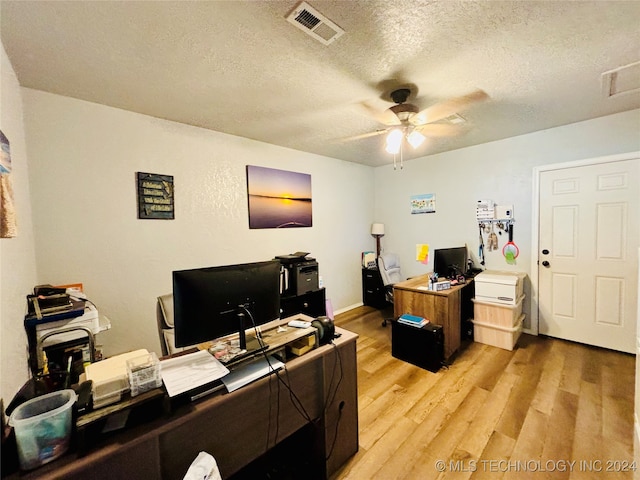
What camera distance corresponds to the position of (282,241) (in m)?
3.56

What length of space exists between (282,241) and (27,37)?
2648 millimetres

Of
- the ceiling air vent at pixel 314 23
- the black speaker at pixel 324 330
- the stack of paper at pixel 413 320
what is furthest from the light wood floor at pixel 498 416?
the ceiling air vent at pixel 314 23

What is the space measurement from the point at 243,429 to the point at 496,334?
295 cm

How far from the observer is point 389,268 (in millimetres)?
4074

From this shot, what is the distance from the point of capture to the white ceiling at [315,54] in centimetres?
131

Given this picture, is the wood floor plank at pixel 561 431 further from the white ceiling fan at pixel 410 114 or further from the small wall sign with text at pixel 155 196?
the small wall sign with text at pixel 155 196

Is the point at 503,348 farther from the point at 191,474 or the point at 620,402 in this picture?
the point at 191,474

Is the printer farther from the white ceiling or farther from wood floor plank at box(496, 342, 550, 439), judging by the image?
wood floor plank at box(496, 342, 550, 439)

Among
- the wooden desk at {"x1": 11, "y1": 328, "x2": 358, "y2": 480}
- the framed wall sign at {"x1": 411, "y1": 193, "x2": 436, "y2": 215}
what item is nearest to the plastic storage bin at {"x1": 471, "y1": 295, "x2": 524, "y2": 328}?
the framed wall sign at {"x1": 411, "y1": 193, "x2": 436, "y2": 215}

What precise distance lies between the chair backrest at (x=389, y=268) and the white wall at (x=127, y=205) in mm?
1510

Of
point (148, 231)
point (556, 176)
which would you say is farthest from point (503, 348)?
point (148, 231)

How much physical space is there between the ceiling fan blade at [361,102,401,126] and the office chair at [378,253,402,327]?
6.33 ft

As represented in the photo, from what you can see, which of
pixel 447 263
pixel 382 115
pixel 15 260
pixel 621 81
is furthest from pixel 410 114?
pixel 15 260

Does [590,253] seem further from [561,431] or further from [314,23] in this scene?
[314,23]
